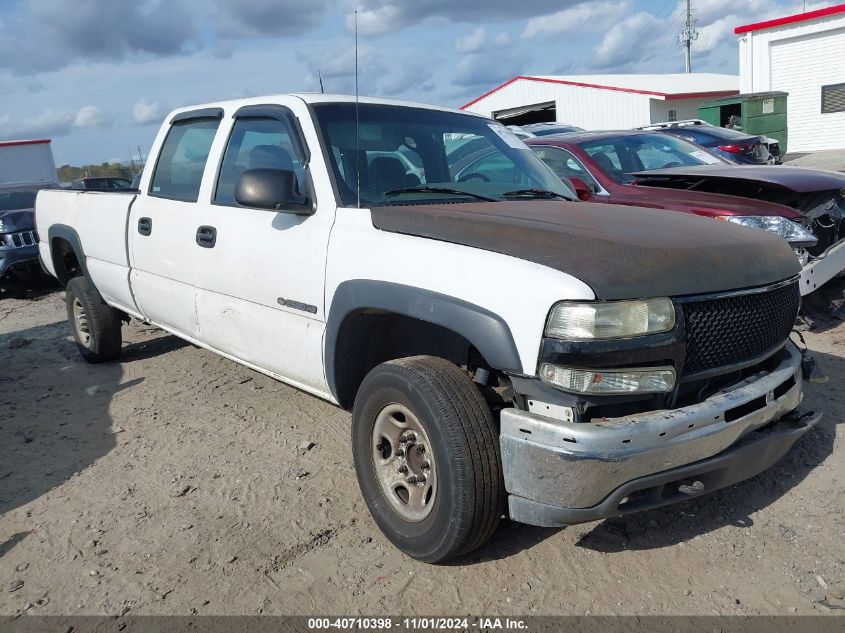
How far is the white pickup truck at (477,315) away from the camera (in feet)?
8.23

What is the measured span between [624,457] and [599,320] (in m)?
0.47

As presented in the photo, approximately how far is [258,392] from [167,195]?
4.89ft

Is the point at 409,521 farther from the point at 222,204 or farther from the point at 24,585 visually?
the point at 222,204

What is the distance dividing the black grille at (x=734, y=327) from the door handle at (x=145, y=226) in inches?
140

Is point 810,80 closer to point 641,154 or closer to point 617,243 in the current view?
point 641,154

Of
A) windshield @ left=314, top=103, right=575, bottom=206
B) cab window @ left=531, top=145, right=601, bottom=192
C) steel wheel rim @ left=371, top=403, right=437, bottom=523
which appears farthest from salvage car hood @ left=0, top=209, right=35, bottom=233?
steel wheel rim @ left=371, top=403, right=437, bottom=523

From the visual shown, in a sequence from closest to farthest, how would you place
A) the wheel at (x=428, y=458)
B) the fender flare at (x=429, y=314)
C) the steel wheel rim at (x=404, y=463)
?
the fender flare at (x=429, y=314) < the wheel at (x=428, y=458) < the steel wheel rim at (x=404, y=463)

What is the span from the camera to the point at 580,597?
9.06ft

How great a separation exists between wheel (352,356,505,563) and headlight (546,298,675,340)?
486 millimetres

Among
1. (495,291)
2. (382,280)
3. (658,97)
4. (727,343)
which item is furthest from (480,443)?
(658,97)

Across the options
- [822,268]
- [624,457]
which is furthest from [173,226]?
[822,268]

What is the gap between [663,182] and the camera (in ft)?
21.1

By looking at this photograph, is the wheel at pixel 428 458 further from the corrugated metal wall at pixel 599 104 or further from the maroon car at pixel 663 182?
the corrugated metal wall at pixel 599 104

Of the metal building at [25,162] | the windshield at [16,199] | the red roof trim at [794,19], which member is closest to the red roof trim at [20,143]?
the metal building at [25,162]
